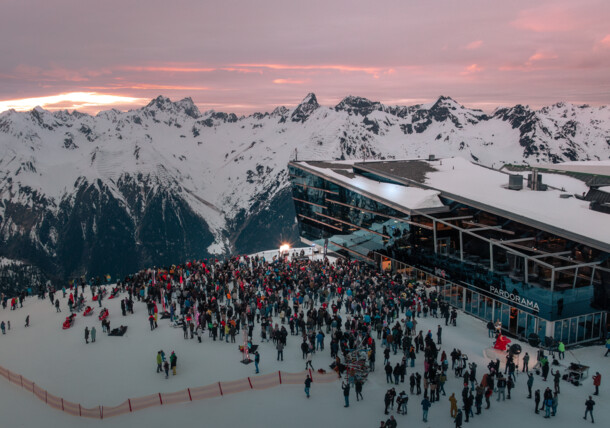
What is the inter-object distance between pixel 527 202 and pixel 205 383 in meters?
32.0

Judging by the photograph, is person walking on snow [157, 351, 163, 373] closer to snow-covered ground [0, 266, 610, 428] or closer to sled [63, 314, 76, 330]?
snow-covered ground [0, 266, 610, 428]

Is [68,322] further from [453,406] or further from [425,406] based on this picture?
[453,406]

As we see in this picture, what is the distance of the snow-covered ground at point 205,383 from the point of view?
25.6 meters

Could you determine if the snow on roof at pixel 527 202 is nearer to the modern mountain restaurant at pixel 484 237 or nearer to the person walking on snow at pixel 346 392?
the modern mountain restaurant at pixel 484 237

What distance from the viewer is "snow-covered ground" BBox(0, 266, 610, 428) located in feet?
83.9

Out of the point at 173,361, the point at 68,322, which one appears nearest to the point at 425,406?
Result: the point at 173,361

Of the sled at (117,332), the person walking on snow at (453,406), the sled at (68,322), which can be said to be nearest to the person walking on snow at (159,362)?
the sled at (117,332)

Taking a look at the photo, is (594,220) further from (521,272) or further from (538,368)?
(538,368)

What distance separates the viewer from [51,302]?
152 ft

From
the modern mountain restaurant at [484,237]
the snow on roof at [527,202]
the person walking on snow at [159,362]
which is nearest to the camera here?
the person walking on snow at [159,362]

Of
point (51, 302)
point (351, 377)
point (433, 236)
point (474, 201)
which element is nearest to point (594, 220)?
point (474, 201)

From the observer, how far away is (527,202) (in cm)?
4503

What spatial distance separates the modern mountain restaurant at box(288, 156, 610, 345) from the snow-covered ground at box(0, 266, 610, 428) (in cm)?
294

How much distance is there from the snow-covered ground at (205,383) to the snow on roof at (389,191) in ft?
40.3
